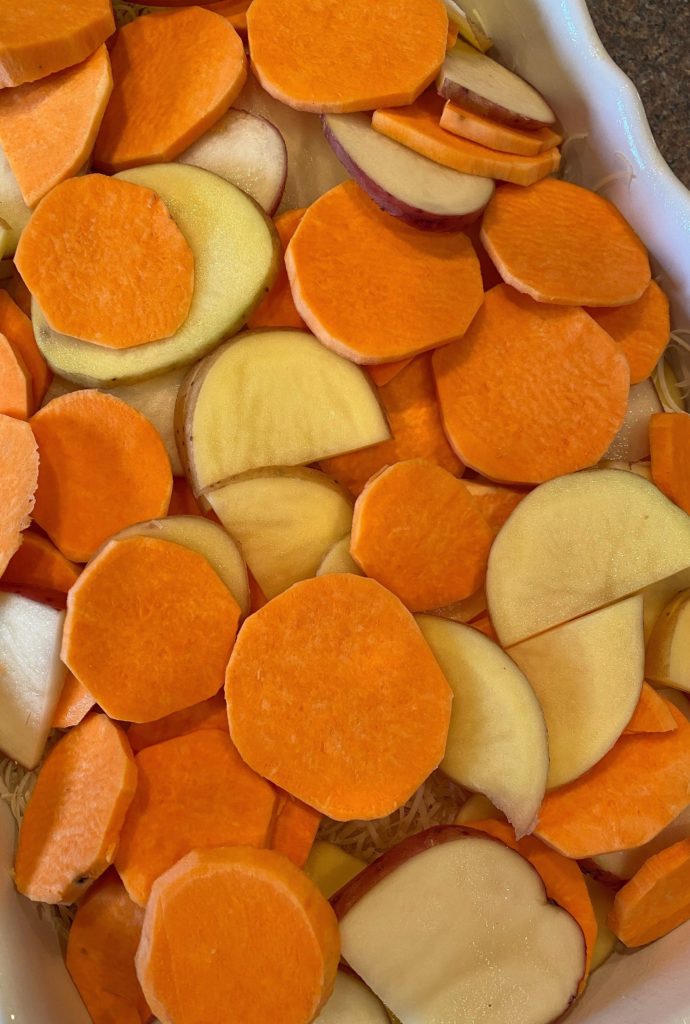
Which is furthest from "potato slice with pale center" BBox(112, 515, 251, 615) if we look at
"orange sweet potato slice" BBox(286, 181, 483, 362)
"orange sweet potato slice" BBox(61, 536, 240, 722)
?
"orange sweet potato slice" BBox(286, 181, 483, 362)

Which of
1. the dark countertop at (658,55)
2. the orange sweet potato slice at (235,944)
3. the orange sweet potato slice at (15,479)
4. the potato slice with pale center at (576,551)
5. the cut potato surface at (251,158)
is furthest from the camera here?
the dark countertop at (658,55)

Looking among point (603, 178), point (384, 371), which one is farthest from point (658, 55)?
point (384, 371)

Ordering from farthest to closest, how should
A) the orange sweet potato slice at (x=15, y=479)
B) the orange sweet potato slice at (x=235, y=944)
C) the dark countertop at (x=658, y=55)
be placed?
the dark countertop at (x=658, y=55), the orange sweet potato slice at (x=15, y=479), the orange sweet potato slice at (x=235, y=944)

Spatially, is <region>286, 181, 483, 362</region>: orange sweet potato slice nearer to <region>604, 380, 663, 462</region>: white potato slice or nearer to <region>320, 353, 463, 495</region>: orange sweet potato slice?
<region>320, 353, 463, 495</region>: orange sweet potato slice

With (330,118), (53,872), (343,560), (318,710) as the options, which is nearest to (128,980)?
(53,872)

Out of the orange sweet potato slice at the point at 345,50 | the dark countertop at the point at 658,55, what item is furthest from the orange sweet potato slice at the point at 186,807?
the dark countertop at the point at 658,55

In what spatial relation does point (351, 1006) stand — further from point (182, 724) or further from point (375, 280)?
point (375, 280)

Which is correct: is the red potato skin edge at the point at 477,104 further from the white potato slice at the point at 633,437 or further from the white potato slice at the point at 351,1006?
the white potato slice at the point at 351,1006
